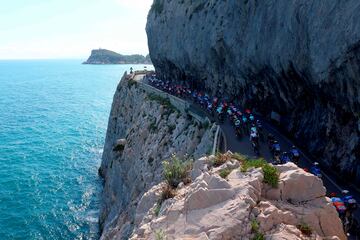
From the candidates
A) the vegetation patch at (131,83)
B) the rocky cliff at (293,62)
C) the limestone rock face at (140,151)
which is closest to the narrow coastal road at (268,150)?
the rocky cliff at (293,62)

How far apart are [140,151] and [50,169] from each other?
2704cm

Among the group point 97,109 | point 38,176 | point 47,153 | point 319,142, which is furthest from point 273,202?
point 97,109

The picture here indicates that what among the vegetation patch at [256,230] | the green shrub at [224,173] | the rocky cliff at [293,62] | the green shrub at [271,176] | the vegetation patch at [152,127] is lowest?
the vegetation patch at [152,127]

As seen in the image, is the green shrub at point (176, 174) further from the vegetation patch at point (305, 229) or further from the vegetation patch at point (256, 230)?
the vegetation patch at point (305, 229)

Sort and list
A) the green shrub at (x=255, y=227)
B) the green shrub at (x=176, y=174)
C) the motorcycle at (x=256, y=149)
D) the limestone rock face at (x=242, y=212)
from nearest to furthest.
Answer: the green shrub at (x=255, y=227)
the limestone rock face at (x=242, y=212)
the green shrub at (x=176, y=174)
the motorcycle at (x=256, y=149)

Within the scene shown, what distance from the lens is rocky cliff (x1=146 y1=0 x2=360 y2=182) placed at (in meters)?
24.7

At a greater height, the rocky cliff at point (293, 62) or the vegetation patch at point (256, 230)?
the rocky cliff at point (293, 62)

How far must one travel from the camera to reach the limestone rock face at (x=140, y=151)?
110 ft

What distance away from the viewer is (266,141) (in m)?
32.5

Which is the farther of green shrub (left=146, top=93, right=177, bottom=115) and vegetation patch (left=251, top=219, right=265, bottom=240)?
green shrub (left=146, top=93, right=177, bottom=115)

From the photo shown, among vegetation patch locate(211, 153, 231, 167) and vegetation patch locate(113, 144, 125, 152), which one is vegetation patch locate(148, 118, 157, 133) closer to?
vegetation patch locate(113, 144, 125, 152)

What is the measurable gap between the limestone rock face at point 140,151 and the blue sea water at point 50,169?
4370 mm

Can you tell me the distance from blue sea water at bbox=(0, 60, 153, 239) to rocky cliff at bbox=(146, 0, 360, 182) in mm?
24458

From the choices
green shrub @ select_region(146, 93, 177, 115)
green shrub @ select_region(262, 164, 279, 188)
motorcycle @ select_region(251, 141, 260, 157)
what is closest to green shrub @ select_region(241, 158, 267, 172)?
green shrub @ select_region(262, 164, 279, 188)
